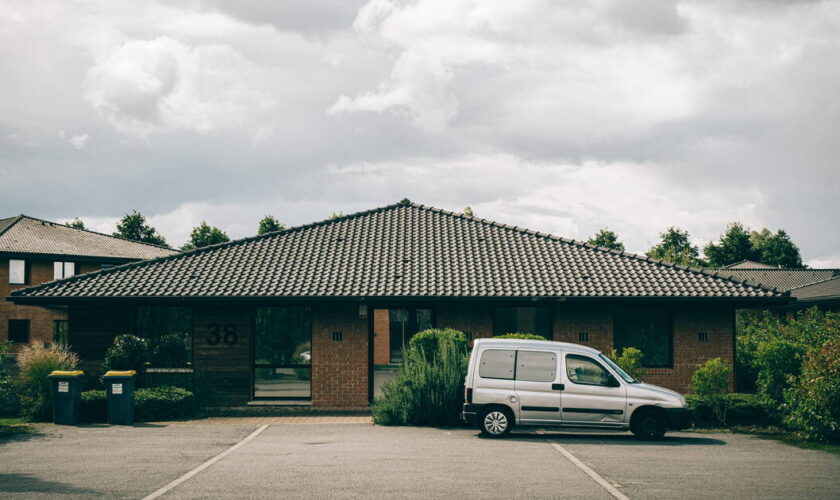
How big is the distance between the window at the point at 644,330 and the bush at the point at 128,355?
1187 centimetres

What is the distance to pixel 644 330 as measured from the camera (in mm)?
20000

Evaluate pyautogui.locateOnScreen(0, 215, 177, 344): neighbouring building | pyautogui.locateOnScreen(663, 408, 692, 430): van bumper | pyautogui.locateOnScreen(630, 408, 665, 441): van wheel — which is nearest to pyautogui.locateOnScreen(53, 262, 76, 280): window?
pyautogui.locateOnScreen(0, 215, 177, 344): neighbouring building

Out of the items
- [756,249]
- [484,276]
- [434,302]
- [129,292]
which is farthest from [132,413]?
[756,249]

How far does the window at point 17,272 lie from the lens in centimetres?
4466

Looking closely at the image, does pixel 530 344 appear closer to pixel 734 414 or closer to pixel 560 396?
pixel 560 396

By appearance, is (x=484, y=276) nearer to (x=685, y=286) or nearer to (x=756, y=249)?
(x=685, y=286)

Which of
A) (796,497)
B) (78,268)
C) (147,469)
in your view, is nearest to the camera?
(796,497)

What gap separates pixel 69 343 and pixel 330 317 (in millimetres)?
6746

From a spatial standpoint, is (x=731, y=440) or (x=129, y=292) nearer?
(x=731, y=440)

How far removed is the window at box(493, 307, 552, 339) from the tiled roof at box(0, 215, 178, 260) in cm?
3531

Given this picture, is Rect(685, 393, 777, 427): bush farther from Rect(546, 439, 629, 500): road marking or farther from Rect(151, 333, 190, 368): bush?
Rect(151, 333, 190, 368): bush

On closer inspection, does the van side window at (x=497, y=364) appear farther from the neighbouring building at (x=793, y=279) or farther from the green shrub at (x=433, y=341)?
the neighbouring building at (x=793, y=279)

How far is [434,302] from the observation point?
19594mm

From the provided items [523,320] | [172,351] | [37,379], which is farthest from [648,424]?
[37,379]
